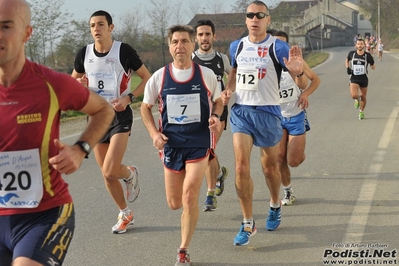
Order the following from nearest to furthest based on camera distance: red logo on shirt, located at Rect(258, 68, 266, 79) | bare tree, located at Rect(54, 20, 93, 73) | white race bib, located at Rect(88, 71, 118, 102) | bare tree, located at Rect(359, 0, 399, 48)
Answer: red logo on shirt, located at Rect(258, 68, 266, 79)
white race bib, located at Rect(88, 71, 118, 102)
bare tree, located at Rect(54, 20, 93, 73)
bare tree, located at Rect(359, 0, 399, 48)

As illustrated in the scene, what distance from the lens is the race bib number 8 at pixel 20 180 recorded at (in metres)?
3.50

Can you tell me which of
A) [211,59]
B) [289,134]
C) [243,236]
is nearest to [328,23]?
[211,59]

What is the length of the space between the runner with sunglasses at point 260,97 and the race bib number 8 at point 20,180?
10.2 ft

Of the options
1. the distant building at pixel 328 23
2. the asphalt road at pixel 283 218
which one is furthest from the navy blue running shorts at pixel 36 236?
the distant building at pixel 328 23

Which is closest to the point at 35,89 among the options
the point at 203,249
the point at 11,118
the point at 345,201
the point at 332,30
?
the point at 11,118

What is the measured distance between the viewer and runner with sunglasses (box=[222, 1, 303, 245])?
649 cm

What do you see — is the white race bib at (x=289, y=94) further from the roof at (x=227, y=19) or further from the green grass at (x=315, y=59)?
the green grass at (x=315, y=59)

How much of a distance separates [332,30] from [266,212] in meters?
131

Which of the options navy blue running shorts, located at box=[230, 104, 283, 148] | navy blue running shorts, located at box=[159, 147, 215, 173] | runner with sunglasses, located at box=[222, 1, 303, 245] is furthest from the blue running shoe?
navy blue running shorts, located at box=[159, 147, 215, 173]

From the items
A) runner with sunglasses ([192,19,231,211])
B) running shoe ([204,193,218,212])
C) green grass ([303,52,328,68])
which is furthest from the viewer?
green grass ([303,52,328,68])

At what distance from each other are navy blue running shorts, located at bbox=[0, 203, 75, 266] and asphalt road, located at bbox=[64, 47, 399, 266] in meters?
2.21

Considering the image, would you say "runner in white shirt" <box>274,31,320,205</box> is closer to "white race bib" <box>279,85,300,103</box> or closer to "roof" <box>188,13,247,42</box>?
"white race bib" <box>279,85,300,103</box>

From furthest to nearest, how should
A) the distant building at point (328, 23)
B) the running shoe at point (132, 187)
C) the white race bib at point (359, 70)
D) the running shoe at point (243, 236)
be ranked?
the distant building at point (328, 23)
the white race bib at point (359, 70)
the running shoe at point (132, 187)
the running shoe at point (243, 236)

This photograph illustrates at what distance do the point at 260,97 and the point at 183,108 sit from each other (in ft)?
3.54
